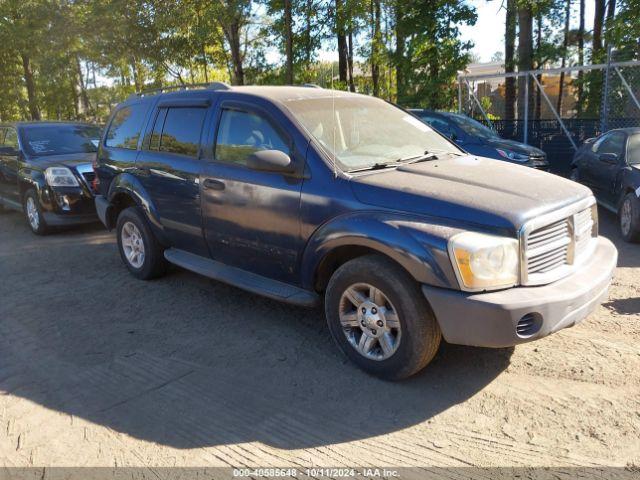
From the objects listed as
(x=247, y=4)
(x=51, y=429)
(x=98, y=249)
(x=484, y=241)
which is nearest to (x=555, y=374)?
(x=484, y=241)

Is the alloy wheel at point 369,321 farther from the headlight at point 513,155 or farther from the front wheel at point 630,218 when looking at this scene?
the headlight at point 513,155

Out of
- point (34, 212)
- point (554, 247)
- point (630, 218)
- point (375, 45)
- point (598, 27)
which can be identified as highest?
point (598, 27)

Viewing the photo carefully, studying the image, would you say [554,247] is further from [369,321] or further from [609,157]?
[609,157]

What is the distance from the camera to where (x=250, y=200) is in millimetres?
4402

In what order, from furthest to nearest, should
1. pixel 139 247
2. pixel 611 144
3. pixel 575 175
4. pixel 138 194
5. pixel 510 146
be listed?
pixel 510 146 < pixel 575 175 < pixel 611 144 < pixel 139 247 < pixel 138 194

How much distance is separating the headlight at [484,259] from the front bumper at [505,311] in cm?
7

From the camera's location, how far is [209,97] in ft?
16.3

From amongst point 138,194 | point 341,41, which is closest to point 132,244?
point 138,194

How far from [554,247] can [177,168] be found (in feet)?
10.8

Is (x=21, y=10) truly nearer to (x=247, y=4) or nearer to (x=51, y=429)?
(x=247, y=4)

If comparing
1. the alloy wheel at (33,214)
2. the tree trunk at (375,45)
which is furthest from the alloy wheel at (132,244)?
the tree trunk at (375,45)

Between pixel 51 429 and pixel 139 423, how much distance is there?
521 millimetres

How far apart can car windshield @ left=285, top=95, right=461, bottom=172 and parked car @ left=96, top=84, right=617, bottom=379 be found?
0.06 feet

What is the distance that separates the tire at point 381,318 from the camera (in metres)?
3.42
